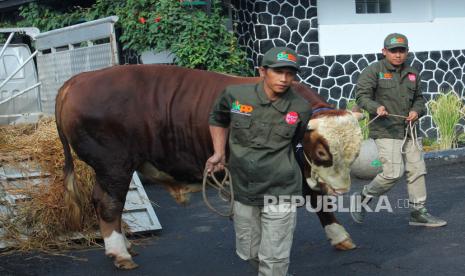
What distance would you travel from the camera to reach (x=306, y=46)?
36.8 ft

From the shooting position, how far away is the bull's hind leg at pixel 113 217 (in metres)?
5.66

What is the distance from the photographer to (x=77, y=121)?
5566 millimetres

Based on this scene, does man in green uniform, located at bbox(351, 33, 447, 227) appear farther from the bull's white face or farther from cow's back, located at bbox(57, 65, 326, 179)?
the bull's white face

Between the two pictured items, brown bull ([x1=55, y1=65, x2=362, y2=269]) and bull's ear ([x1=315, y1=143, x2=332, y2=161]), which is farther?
brown bull ([x1=55, y1=65, x2=362, y2=269])

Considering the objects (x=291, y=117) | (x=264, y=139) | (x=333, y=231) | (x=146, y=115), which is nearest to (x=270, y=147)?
(x=264, y=139)

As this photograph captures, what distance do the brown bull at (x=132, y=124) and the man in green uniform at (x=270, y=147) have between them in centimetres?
111

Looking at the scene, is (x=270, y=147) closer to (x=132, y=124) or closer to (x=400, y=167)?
(x=132, y=124)

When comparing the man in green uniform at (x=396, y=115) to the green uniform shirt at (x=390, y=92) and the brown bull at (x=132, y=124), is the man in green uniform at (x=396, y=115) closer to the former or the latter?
the green uniform shirt at (x=390, y=92)

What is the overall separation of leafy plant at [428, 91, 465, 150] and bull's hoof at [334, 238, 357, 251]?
5485mm

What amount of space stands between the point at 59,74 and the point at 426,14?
6.63 meters

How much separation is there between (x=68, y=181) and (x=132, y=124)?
0.92 metres

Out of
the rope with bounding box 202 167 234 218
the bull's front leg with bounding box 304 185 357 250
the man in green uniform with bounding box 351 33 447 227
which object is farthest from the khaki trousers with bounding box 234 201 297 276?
the man in green uniform with bounding box 351 33 447 227

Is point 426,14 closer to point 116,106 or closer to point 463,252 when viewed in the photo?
point 463,252

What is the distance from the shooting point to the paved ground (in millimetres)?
5473
